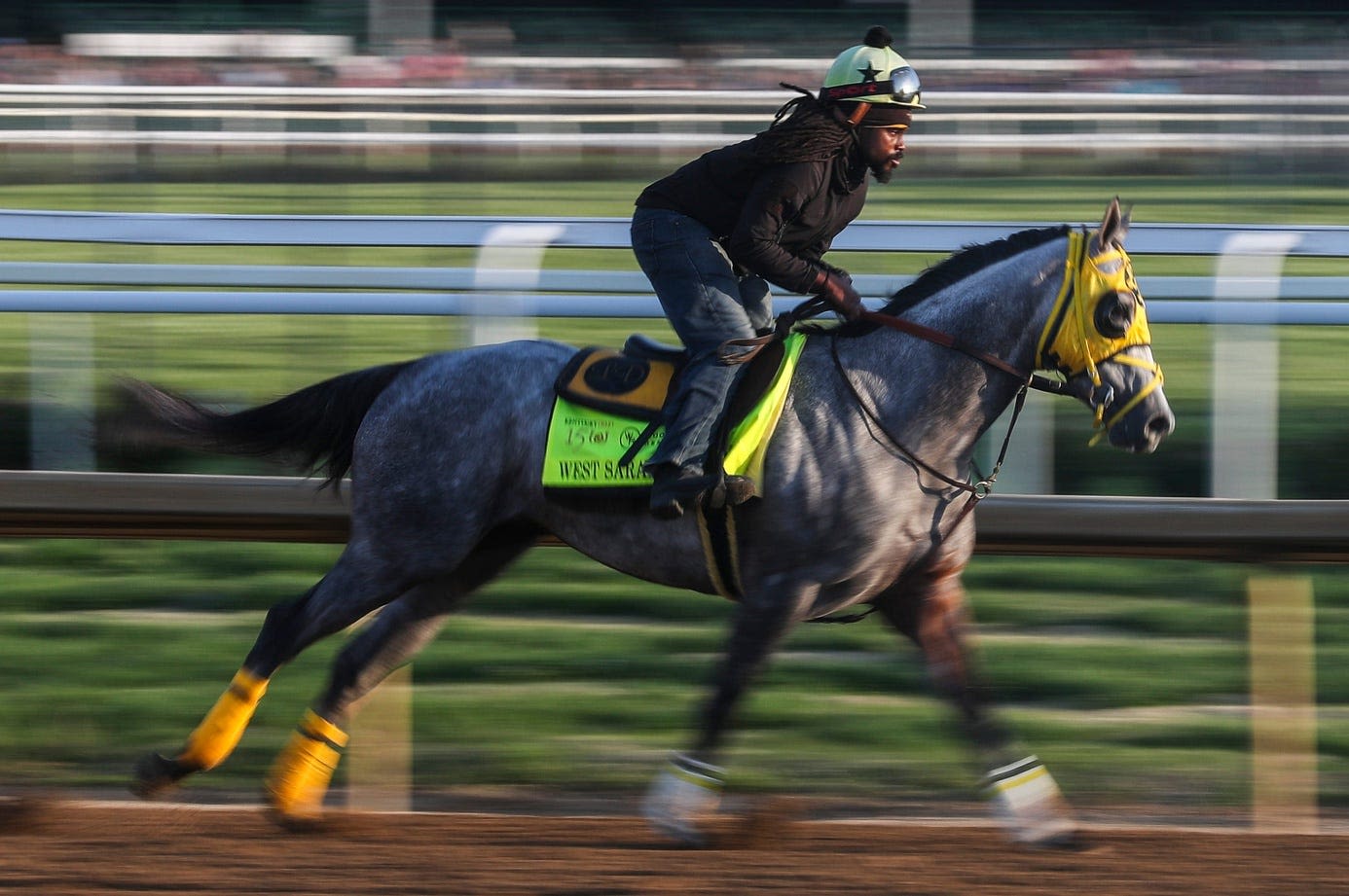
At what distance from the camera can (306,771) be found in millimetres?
4766

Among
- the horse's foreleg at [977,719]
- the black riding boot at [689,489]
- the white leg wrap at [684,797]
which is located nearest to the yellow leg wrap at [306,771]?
the white leg wrap at [684,797]

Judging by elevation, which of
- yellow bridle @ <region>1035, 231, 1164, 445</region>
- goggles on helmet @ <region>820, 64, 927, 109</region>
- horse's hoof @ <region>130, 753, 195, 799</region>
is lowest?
horse's hoof @ <region>130, 753, 195, 799</region>

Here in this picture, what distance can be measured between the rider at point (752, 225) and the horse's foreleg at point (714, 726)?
32 centimetres

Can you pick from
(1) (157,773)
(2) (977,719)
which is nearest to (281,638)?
(1) (157,773)

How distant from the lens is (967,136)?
14.4 metres

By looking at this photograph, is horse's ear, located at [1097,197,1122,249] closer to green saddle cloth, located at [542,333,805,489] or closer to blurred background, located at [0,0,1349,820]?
green saddle cloth, located at [542,333,805,489]

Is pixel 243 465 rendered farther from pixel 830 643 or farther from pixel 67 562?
pixel 830 643

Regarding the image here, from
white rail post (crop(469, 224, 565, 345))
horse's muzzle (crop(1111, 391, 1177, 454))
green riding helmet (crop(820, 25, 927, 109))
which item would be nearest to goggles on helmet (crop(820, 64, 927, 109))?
green riding helmet (crop(820, 25, 927, 109))

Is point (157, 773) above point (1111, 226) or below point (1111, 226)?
below

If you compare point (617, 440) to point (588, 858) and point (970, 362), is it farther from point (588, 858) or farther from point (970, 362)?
point (588, 858)

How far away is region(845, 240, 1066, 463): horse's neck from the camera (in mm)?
4613

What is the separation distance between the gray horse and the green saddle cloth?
0.05 meters

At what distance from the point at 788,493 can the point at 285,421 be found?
139 cm

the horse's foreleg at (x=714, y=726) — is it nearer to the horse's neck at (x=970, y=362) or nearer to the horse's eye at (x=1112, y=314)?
the horse's neck at (x=970, y=362)
